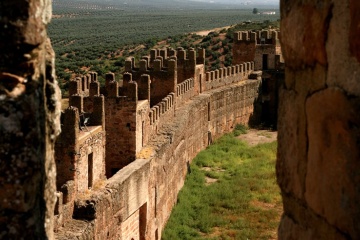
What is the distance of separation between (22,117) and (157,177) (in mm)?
14193

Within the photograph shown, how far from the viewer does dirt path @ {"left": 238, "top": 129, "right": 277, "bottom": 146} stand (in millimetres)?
28719

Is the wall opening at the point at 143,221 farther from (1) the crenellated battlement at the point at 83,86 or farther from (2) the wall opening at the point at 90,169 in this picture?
(1) the crenellated battlement at the point at 83,86

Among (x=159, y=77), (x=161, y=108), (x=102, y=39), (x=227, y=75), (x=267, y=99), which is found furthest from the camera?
(x=102, y=39)

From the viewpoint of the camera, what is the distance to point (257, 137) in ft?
97.0

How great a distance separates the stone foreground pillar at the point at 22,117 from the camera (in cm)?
304

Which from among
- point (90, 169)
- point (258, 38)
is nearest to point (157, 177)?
point (90, 169)

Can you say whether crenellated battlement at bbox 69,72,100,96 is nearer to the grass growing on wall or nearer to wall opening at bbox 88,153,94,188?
wall opening at bbox 88,153,94,188

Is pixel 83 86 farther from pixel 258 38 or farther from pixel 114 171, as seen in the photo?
pixel 258 38

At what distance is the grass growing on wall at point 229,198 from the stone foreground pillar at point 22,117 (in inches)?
563

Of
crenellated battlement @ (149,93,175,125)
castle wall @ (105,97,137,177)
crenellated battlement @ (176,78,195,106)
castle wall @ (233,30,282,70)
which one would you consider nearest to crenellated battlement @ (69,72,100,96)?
castle wall @ (105,97,137,177)

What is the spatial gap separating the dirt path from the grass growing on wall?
1.31 metres

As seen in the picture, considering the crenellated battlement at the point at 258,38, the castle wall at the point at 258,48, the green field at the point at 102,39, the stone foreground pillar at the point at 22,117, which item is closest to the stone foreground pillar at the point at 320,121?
the stone foreground pillar at the point at 22,117

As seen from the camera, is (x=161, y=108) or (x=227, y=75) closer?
(x=161, y=108)

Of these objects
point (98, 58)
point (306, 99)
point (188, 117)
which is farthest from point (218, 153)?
point (98, 58)
